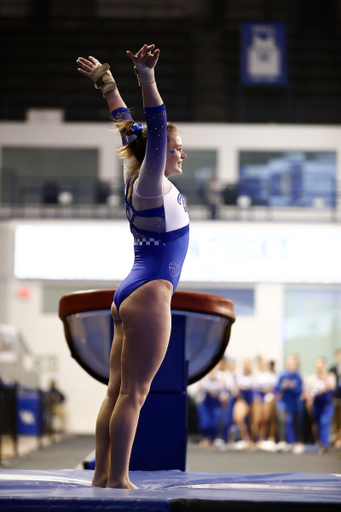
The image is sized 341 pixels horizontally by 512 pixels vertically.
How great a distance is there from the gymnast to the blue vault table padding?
15 cm

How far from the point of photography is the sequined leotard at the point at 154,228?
178 cm

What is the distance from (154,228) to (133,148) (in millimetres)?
292

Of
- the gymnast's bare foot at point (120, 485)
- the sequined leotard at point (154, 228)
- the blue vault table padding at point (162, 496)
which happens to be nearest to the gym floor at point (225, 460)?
the blue vault table padding at point (162, 496)

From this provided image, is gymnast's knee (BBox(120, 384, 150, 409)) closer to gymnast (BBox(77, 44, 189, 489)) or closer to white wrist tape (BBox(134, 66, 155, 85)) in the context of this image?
gymnast (BBox(77, 44, 189, 489))

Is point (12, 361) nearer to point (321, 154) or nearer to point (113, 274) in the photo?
point (113, 274)

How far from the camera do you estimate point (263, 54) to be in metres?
12.8

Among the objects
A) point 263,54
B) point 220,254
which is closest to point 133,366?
point 220,254

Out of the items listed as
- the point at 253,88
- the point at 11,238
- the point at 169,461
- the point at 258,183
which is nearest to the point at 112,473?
the point at 169,461

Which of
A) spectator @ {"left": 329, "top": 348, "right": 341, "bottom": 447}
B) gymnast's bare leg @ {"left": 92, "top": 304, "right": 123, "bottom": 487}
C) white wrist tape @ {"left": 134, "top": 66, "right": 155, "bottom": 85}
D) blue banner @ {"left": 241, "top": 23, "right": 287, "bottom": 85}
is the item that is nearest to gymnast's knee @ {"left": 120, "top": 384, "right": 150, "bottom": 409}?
gymnast's bare leg @ {"left": 92, "top": 304, "right": 123, "bottom": 487}

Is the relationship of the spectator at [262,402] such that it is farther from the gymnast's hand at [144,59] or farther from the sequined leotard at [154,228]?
the gymnast's hand at [144,59]

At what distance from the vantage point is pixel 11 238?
10.3m

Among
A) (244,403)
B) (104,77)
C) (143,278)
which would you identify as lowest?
(244,403)

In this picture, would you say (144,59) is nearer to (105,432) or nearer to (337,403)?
(105,432)

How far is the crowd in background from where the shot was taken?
8430mm
